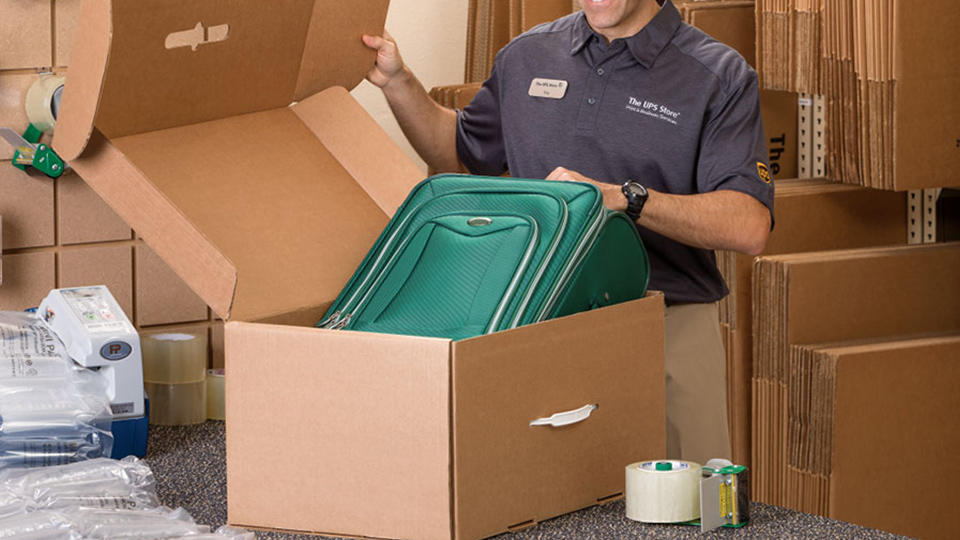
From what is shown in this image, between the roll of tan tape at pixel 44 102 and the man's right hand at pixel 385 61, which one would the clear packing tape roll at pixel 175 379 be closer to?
the roll of tan tape at pixel 44 102

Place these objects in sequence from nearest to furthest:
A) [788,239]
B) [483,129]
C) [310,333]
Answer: [310,333] < [483,129] < [788,239]

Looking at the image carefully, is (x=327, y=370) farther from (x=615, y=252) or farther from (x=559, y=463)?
(x=615, y=252)

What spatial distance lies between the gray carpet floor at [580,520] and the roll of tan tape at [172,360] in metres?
0.22

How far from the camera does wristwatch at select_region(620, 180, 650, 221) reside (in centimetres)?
172

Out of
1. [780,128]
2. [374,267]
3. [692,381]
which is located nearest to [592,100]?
[692,381]

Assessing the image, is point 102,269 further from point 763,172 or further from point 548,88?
point 763,172

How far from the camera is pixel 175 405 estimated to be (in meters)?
1.87

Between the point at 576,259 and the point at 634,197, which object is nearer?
the point at 576,259

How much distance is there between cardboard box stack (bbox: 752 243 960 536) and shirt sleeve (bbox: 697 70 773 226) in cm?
92

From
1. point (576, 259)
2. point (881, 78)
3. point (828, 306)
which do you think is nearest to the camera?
point (576, 259)

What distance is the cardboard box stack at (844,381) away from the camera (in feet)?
9.00

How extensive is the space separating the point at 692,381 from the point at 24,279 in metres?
1.08

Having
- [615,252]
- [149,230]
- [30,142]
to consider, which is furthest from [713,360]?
[30,142]

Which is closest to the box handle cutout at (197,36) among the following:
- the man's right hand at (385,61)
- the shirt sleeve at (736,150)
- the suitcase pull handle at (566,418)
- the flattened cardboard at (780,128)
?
the man's right hand at (385,61)
